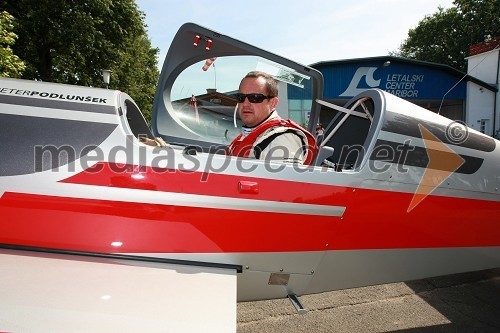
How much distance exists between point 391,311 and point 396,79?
19671mm

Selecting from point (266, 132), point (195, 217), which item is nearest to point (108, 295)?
point (195, 217)

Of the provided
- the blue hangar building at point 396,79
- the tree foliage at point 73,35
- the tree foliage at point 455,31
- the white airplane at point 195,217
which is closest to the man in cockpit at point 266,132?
the white airplane at point 195,217

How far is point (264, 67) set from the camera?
8.13 ft

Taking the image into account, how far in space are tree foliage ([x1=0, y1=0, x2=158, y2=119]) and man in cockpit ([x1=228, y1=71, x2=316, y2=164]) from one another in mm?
13834

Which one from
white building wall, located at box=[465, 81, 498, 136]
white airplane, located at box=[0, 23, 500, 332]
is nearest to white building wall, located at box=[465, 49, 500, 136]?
white building wall, located at box=[465, 81, 498, 136]

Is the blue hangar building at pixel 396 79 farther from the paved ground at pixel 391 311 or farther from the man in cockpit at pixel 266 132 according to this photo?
the man in cockpit at pixel 266 132

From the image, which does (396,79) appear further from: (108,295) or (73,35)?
(108,295)

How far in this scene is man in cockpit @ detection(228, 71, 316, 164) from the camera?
6.27ft

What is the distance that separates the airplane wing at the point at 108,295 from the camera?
119 centimetres

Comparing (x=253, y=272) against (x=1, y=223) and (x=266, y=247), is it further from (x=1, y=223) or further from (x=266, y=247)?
(x=1, y=223)

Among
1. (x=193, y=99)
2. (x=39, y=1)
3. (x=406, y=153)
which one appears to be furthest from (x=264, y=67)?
(x=39, y=1)

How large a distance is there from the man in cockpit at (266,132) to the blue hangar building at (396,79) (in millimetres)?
18444

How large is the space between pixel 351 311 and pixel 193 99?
7.64 ft

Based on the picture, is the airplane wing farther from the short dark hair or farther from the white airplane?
the short dark hair
